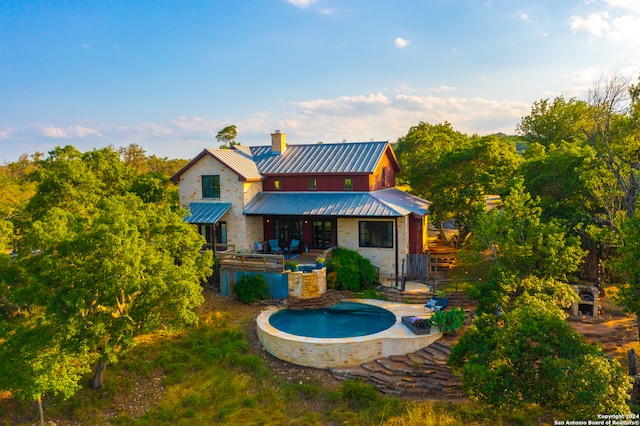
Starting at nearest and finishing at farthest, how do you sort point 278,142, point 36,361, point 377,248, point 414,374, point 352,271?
point 36,361, point 414,374, point 352,271, point 377,248, point 278,142

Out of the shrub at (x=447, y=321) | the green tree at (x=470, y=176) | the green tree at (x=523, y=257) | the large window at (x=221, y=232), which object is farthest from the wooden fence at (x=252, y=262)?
the green tree at (x=470, y=176)

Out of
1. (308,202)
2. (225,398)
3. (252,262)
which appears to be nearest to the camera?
(225,398)

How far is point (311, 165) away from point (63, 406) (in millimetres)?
18205

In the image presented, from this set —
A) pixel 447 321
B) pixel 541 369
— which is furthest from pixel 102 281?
pixel 447 321

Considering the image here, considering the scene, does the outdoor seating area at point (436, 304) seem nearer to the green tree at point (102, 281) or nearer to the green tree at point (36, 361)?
the green tree at point (102, 281)

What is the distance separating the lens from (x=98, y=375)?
46.4 ft

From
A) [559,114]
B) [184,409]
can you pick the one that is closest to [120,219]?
[184,409]

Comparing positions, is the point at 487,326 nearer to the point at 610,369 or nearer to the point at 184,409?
the point at 610,369

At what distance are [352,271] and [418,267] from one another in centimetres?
390

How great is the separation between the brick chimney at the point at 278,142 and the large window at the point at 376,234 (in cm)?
926

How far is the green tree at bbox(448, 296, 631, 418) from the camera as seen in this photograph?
862 cm

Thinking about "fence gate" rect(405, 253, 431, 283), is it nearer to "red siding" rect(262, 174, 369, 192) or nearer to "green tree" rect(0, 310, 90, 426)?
"red siding" rect(262, 174, 369, 192)

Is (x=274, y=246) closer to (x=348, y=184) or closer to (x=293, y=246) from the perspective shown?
(x=293, y=246)

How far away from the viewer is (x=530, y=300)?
12.1 metres
